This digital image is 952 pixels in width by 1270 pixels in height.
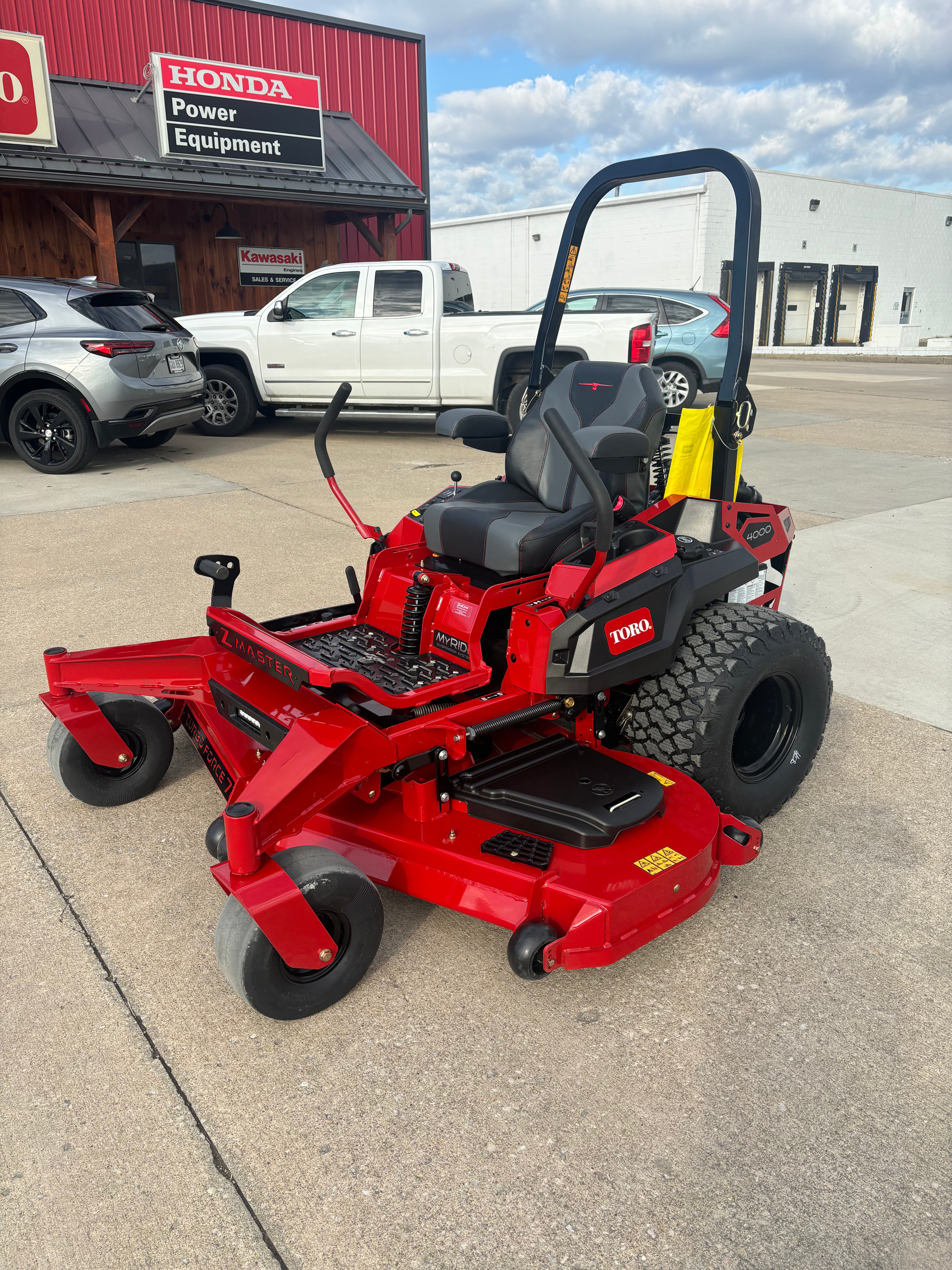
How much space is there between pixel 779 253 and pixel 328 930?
38.6m

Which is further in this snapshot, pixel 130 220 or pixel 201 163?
pixel 201 163

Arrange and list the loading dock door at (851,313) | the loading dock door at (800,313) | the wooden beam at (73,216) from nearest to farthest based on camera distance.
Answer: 1. the wooden beam at (73,216)
2. the loading dock door at (800,313)
3. the loading dock door at (851,313)

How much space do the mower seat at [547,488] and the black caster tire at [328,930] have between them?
1.17 m

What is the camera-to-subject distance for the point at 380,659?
3.22 meters

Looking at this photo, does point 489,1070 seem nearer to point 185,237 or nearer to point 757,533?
point 757,533

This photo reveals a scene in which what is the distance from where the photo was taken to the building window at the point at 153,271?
14.2m

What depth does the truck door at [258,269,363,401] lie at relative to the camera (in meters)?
10.4

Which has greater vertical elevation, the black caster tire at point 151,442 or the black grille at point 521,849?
the black caster tire at point 151,442

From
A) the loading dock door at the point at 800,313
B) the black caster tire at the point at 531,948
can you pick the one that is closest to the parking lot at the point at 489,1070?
the black caster tire at the point at 531,948

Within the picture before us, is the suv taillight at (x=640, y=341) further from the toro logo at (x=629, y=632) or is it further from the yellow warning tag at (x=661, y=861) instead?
the yellow warning tag at (x=661, y=861)

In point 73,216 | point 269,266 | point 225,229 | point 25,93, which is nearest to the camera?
point 25,93

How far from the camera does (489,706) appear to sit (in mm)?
2820

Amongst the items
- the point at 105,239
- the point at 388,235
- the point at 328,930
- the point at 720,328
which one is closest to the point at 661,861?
the point at 328,930

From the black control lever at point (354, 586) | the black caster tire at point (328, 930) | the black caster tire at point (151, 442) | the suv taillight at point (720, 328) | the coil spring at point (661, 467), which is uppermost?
the suv taillight at point (720, 328)
